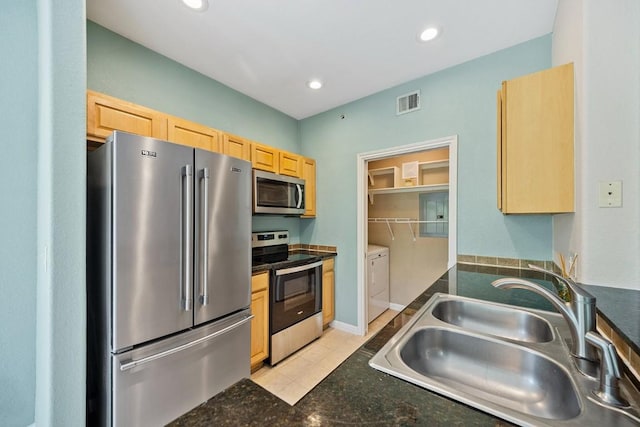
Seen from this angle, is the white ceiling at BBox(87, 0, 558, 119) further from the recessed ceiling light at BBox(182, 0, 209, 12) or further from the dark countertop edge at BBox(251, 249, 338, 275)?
the dark countertop edge at BBox(251, 249, 338, 275)

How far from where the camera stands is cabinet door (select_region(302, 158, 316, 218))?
314cm

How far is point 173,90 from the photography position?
2205 mm

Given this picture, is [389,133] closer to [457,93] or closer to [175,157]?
[457,93]

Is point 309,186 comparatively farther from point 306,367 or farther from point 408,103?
point 306,367

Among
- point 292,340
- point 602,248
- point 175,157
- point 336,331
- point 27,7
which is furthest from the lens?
point 336,331

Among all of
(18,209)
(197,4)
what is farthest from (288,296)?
(197,4)

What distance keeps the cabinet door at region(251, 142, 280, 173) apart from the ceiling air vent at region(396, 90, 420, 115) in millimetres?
1403

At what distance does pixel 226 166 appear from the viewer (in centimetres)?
181

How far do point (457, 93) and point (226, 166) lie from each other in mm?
2151

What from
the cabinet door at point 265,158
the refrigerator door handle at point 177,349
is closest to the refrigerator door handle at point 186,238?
the refrigerator door handle at point 177,349

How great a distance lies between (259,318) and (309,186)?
1.69 m

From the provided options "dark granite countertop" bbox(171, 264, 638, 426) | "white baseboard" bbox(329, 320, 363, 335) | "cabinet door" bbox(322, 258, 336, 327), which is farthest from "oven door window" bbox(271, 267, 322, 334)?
"dark granite countertop" bbox(171, 264, 638, 426)

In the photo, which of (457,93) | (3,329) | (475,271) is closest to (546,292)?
(475,271)

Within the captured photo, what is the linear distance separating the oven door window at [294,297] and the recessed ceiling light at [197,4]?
211cm
